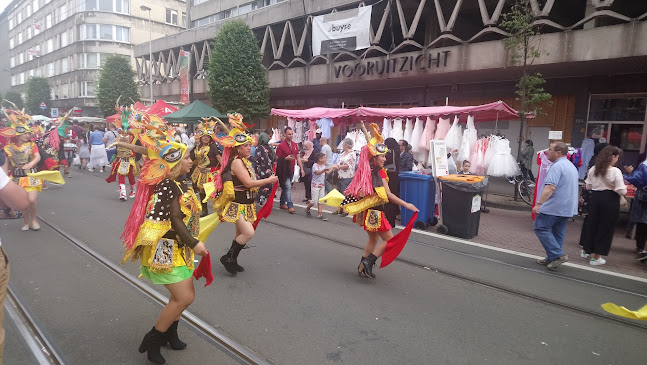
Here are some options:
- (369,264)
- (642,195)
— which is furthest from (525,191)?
(369,264)

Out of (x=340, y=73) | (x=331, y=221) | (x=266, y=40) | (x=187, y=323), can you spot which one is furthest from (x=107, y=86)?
(x=187, y=323)

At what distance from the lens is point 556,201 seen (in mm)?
5691

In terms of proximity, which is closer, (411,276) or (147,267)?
(147,267)

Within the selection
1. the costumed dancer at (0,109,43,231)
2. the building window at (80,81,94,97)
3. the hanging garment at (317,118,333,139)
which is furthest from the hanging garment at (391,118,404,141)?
the building window at (80,81,94,97)

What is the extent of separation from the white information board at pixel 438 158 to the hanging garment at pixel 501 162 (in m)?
2.27

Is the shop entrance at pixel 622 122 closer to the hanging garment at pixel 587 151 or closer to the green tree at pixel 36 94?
the hanging garment at pixel 587 151

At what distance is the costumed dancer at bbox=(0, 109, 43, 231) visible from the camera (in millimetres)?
7039

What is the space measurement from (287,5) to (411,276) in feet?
61.3

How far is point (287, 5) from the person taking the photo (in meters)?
20.5

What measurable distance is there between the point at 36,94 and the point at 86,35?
974cm

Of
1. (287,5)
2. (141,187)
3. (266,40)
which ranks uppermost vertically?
(287,5)

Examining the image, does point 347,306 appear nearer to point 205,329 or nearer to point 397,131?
point 205,329

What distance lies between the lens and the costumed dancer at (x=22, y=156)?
704cm

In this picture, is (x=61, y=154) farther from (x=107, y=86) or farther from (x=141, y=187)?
(x=107, y=86)
